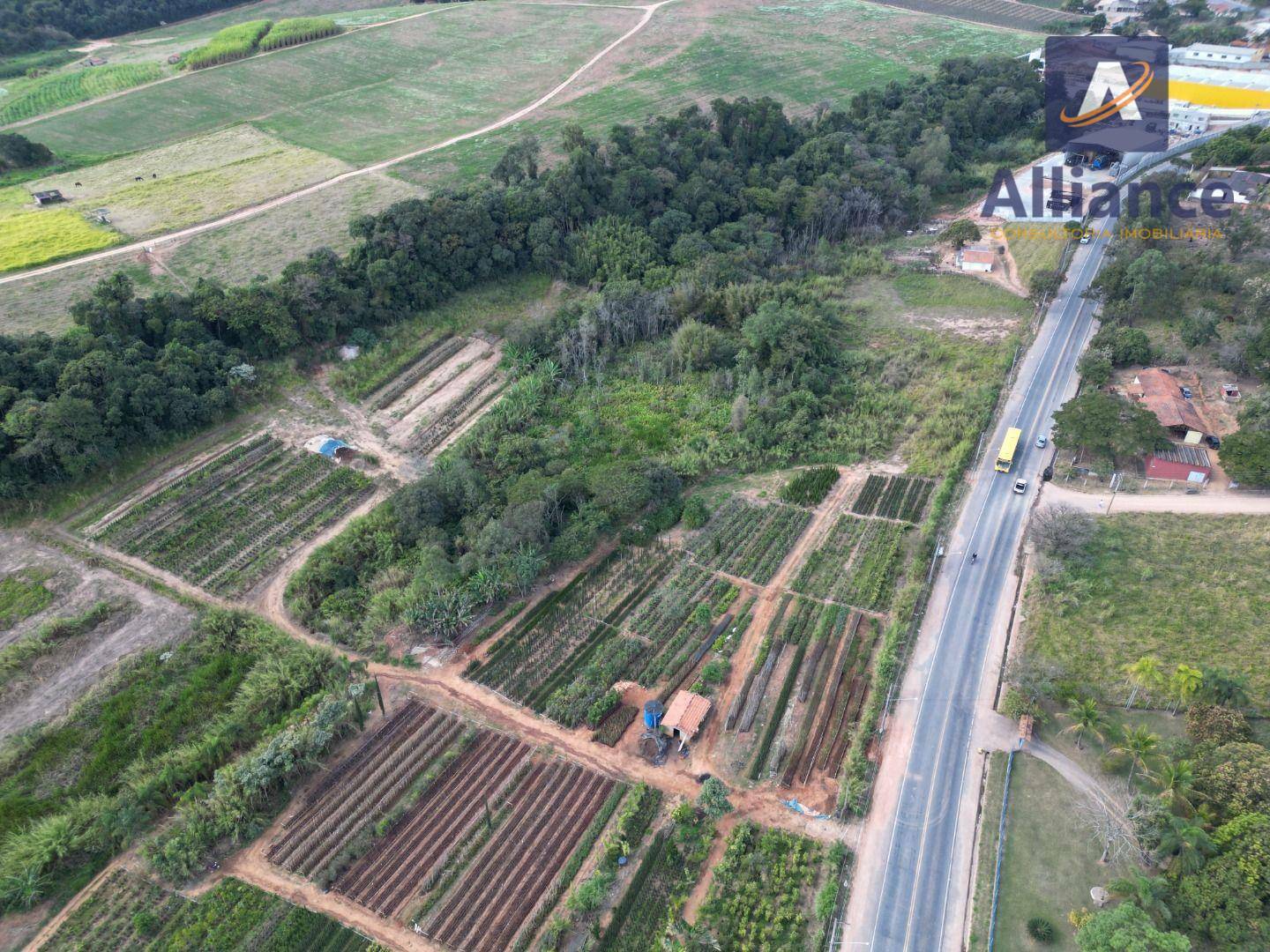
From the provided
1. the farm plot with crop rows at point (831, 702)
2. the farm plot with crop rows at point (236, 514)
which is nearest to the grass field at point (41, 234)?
the farm plot with crop rows at point (236, 514)

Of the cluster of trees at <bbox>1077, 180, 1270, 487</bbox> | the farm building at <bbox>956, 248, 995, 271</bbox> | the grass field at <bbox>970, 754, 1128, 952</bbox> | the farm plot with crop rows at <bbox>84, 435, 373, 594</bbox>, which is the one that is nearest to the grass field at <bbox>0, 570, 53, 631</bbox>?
the farm plot with crop rows at <bbox>84, 435, 373, 594</bbox>

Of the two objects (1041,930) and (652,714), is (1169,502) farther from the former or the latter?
(652,714)

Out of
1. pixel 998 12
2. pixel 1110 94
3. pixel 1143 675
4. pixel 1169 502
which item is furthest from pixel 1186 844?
pixel 998 12

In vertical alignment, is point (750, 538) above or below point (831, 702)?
above

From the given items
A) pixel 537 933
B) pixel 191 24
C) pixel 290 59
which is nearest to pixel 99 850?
pixel 537 933

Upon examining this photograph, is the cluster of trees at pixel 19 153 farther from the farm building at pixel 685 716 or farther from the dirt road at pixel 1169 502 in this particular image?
the dirt road at pixel 1169 502

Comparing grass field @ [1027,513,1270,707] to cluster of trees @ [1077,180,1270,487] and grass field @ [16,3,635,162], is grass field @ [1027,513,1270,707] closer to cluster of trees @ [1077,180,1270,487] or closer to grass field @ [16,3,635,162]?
cluster of trees @ [1077,180,1270,487]

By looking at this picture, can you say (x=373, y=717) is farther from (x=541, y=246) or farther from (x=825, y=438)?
(x=541, y=246)
